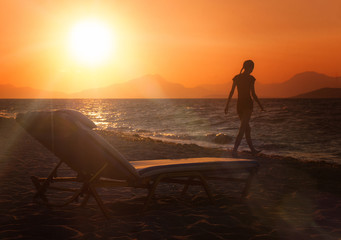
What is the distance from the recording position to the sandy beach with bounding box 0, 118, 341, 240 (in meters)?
3.65

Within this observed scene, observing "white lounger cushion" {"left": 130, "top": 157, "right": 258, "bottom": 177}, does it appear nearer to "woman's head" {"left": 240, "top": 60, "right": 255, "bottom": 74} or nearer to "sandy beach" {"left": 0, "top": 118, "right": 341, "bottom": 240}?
"sandy beach" {"left": 0, "top": 118, "right": 341, "bottom": 240}

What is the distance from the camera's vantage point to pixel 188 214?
4336 millimetres

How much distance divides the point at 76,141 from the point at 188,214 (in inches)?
64.0

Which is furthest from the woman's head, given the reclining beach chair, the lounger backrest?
the lounger backrest

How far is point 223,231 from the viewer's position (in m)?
3.71

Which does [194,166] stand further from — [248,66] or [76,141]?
[248,66]

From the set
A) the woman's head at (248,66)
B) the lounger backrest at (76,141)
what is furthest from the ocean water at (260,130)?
the lounger backrest at (76,141)

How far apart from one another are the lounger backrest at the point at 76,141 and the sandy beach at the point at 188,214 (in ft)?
1.94

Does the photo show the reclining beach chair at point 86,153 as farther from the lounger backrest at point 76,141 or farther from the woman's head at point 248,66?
the woman's head at point 248,66

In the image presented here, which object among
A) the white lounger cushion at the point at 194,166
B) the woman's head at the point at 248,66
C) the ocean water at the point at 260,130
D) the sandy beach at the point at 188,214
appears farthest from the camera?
the ocean water at the point at 260,130

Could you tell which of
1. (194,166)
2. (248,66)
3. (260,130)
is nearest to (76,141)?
(194,166)

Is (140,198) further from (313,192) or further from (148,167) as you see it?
(313,192)

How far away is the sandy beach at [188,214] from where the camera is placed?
12.0 ft

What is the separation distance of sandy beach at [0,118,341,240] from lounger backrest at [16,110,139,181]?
0.59m
